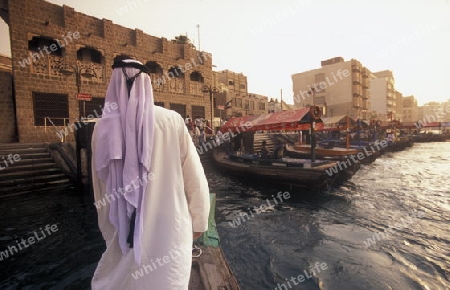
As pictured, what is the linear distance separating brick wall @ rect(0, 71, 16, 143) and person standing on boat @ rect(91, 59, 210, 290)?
19556mm

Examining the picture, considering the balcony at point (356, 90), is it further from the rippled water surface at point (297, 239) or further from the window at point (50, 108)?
the window at point (50, 108)

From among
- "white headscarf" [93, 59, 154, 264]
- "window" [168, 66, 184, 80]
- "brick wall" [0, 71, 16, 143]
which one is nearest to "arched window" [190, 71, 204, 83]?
"window" [168, 66, 184, 80]

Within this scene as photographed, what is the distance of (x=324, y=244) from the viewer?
249 inches

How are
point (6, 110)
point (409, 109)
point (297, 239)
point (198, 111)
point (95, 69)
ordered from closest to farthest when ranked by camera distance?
point (297, 239), point (6, 110), point (95, 69), point (198, 111), point (409, 109)

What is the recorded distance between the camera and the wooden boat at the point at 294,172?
34.0ft

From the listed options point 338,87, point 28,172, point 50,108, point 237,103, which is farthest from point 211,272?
point 338,87

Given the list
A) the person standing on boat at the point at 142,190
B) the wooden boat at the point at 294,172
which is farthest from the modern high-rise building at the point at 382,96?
the person standing on boat at the point at 142,190

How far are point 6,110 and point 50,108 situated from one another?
8.17 feet

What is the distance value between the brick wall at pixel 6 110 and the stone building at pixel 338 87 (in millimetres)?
44180

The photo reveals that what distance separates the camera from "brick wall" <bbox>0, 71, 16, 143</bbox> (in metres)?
15.2

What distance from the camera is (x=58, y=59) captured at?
1661cm

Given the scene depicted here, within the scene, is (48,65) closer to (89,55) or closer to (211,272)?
(89,55)

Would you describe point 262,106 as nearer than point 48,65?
No

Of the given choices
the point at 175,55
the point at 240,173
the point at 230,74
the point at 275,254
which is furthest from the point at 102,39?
the point at 230,74
